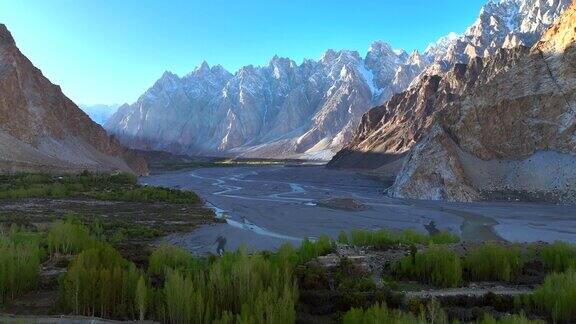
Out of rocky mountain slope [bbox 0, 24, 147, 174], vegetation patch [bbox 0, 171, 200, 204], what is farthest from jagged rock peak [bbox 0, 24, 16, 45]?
vegetation patch [bbox 0, 171, 200, 204]

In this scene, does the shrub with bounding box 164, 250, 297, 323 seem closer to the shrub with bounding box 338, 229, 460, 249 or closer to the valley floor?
the shrub with bounding box 338, 229, 460, 249

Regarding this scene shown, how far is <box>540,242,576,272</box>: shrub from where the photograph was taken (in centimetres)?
1458

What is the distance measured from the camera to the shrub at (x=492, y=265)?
13.8m

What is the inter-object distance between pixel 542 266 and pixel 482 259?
2.58 m

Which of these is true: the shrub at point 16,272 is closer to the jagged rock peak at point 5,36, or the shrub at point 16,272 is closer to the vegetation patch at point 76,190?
the vegetation patch at point 76,190

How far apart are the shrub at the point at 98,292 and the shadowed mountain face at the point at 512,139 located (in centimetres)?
4508

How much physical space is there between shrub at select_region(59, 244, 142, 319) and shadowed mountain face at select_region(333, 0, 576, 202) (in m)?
45.1

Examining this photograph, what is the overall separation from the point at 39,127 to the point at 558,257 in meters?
72.4

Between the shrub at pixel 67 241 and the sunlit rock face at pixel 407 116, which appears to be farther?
the sunlit rock face at pixel 407 116

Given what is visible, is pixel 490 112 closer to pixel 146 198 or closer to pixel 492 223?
pixel 492 223

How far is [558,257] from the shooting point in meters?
15.0

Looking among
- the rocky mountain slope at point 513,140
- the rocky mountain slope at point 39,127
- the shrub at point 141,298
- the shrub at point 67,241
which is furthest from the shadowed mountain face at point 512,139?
the shrub at point 141,298

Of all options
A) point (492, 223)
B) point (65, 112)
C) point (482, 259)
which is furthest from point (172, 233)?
point (65, 112)

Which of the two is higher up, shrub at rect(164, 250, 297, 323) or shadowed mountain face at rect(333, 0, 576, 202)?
shadowed mountain face at rect(333, 0, 576, 202)
